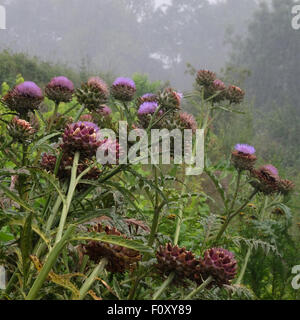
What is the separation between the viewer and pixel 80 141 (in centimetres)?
61

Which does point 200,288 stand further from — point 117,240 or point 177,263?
point 117,240

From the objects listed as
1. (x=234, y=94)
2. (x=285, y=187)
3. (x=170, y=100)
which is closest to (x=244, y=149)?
(x=285, y=187)

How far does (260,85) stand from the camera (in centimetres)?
1488

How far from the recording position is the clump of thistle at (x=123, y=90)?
43.6 inches

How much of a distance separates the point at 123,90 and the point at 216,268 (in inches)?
26.7

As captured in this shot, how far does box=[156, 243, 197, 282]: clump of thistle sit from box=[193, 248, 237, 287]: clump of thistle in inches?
0.6

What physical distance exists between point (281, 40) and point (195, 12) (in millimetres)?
12037

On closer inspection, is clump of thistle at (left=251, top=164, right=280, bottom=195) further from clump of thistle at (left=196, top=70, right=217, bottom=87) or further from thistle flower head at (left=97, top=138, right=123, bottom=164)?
thistle flower head at (left=97, top=138, right=123, bottom=164)

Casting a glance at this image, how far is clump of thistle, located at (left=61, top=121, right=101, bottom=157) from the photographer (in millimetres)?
610

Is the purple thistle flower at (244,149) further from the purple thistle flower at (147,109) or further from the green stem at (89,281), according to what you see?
the green stem at (89,281)

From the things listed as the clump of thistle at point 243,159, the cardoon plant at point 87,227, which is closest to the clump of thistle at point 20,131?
the cardoon plant at point 87,227

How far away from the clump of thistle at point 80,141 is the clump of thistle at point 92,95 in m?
0.28

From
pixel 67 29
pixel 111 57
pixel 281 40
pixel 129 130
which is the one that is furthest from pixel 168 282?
pixel 67 29
